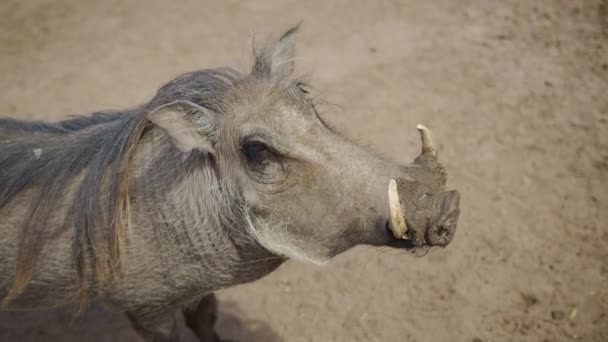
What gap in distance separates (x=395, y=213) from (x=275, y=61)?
1.05 m

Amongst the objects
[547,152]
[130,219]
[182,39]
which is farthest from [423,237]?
[182,39]

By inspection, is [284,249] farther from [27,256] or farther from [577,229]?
[577,229]

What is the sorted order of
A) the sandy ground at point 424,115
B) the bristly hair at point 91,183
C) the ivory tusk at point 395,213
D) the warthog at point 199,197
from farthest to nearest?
the sandy ground at point 424,115
the bristly hair at point 91,183
the warthog at point 199,197
the ivory tusk at point 395,213

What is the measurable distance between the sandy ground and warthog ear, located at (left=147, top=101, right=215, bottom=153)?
61cm

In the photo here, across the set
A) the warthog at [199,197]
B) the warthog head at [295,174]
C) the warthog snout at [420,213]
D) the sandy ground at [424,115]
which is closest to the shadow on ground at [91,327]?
the sandy ground at [424,115]

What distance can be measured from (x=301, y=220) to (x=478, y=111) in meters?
3.16

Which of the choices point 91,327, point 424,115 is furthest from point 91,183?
point 424,115

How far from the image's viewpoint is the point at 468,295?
11.7 ft

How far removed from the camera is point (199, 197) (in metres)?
2.38

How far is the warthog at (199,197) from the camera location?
6.93 feet

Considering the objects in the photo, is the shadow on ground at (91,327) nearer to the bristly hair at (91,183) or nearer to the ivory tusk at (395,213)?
the bristly hair at (91,183)

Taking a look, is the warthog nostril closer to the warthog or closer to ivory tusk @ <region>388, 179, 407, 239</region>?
the warthog

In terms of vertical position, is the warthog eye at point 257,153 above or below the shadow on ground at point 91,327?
above

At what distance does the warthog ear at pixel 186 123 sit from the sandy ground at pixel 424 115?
2.01 feet
